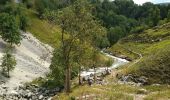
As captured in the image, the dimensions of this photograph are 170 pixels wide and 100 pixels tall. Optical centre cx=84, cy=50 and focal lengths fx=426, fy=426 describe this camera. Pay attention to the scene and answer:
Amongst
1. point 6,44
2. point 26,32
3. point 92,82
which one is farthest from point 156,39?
point 92,82

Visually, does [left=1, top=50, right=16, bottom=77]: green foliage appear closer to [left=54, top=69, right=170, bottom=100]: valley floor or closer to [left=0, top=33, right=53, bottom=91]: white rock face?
[left=0, top=33, right=53, bottom=91]: white rock face

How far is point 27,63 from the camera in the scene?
427 feet

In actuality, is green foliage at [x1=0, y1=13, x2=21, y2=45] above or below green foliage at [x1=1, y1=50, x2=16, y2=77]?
above

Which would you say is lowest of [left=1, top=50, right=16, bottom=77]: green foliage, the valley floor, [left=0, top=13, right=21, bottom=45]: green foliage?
the valley floor

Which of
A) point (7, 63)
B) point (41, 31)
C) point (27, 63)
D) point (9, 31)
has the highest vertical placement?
point (41, 31)

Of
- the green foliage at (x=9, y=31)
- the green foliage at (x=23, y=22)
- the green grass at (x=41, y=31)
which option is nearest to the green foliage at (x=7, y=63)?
the green foliage at (x=9, y=31)

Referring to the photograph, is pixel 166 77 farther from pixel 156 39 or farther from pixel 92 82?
pixel 156 39

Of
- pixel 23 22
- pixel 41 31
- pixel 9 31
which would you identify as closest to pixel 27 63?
pixel 9 31

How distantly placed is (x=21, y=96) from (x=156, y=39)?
100 m

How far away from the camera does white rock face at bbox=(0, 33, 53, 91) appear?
111m

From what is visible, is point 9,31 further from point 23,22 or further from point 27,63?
point 23,22

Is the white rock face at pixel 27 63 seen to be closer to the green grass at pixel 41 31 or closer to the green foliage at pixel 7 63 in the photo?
the green foliage at pixel 7 63

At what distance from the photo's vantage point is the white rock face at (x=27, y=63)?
111m

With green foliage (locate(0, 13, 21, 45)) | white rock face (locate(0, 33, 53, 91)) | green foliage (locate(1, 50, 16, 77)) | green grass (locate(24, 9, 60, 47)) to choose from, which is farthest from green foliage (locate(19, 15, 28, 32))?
green foliage (locate(1, 50, 16, 77))
